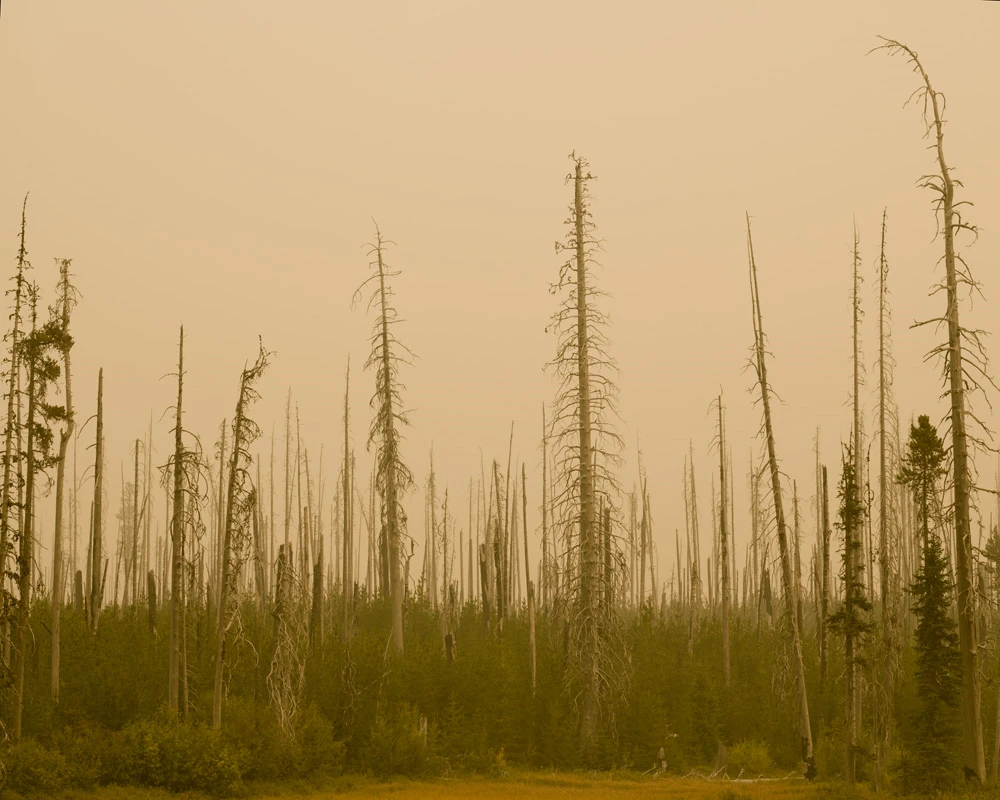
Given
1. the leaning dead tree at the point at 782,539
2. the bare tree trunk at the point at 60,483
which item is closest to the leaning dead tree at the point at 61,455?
the bare tree trunk at the point at 60,483

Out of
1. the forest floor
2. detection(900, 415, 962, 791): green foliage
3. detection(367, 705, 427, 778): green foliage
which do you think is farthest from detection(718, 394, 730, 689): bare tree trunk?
detection(367, 705, 427, 778): green foliage

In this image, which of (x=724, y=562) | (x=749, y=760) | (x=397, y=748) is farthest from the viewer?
(x=724, y=562)

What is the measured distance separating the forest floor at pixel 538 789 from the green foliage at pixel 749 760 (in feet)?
4.08

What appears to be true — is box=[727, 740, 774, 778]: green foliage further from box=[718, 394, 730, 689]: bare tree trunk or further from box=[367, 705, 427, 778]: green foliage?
box=[367, 705, 427, 778]: green foliage

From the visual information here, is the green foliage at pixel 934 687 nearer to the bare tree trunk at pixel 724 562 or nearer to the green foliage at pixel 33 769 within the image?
the bare tree trunk at pixel 724 562

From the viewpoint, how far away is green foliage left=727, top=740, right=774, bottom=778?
101ft

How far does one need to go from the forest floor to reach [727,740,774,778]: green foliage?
1244 millimetres

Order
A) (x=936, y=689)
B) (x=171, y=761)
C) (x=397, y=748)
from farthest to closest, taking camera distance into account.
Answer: (x=397, y=748)
(x=936, y=689)
(x=171, y=761)

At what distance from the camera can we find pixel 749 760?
1228 inches

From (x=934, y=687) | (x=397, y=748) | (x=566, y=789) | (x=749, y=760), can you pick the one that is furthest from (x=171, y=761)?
(x=934, y=687)

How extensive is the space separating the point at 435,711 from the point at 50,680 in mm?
11704

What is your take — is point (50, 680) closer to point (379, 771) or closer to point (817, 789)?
point (379, 771)

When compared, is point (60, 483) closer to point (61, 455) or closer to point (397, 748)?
point (61, 455)

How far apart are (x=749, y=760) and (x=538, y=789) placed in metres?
8.23
